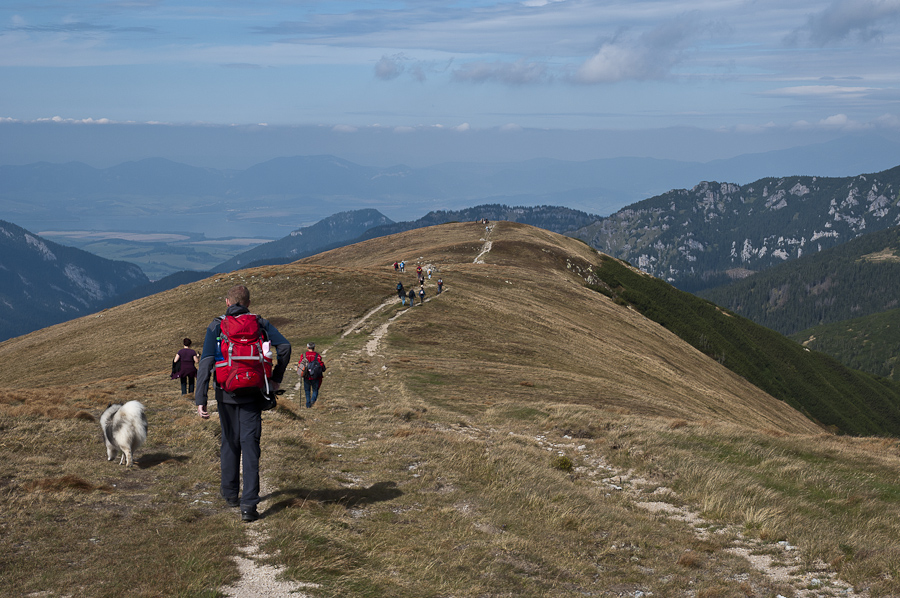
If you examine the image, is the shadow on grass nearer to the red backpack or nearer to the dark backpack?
the red backpack

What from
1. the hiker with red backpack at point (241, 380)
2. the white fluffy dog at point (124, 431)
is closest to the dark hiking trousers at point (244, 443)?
the hiker with red backpack at point (241, 380)

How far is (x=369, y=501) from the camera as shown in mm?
12594

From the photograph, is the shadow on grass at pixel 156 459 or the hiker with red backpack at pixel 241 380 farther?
the shadow on grass at pixel 156 459

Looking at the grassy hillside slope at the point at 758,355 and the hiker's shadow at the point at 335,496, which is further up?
the hiker's shadow at the point at 335,496

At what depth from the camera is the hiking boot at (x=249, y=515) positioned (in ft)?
34.6

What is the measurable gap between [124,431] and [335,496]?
5349 mm

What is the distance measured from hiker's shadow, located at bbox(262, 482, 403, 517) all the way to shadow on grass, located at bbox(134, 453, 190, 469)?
387cm

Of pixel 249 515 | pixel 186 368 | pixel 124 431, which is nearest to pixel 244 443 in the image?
pixel 249 515

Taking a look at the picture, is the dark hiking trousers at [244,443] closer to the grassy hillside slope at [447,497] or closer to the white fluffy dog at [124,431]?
A: the grassy hillside slope at [447,497]

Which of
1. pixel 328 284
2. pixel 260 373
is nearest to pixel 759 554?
pixel 260 373

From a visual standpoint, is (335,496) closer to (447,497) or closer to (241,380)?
(447,497)

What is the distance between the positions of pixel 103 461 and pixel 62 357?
43.7 meters

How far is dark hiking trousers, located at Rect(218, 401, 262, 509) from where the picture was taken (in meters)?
10.8

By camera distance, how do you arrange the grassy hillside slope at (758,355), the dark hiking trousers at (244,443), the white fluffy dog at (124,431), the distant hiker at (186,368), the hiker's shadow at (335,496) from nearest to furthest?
the dark hiking trousers at (244,443)
the hiker's shadow at (335,496)
the white fluffy dog at (124,431)
the distant hiker at (186,368)
the grassy hillside slope at (758,355)
